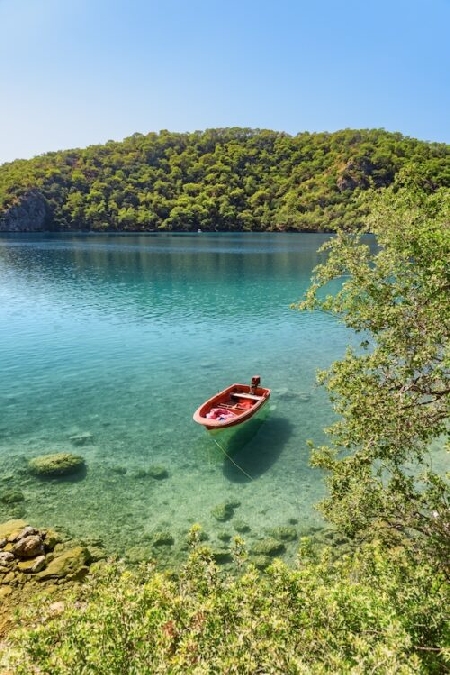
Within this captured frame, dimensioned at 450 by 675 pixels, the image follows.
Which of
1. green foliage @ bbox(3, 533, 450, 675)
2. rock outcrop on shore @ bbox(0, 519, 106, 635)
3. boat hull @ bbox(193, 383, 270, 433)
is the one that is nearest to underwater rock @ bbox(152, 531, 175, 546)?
rock outcrop on shore @ bbox(0, 519, 106, 635)

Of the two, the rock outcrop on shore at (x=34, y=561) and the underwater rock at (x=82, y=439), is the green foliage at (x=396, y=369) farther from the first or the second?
the underwater rock at (x=82, y=439)

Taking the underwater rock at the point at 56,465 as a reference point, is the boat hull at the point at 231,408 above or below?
above

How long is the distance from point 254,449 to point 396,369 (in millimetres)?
11776

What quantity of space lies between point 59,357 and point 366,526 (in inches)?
1128

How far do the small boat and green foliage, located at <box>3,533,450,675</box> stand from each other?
12315 millimetres

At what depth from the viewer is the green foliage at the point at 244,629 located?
586 cm

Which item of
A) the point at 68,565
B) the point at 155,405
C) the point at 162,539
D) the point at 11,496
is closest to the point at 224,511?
the point at 162,539

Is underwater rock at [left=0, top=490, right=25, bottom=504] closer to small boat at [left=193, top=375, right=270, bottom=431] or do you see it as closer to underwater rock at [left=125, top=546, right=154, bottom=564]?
underwater rock at [left=125, top=546, right=154, bottom=564]

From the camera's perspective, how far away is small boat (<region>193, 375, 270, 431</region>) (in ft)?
67.6

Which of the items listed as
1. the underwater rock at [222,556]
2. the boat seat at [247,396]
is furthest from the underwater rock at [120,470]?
the boat seat at [247,396]

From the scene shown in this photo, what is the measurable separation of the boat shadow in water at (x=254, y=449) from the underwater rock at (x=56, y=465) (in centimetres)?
666

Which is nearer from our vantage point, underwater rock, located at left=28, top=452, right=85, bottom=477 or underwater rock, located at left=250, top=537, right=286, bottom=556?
underwater rock, located at left=250, top=537, right=286, bottom=556

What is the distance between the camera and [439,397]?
1027cm

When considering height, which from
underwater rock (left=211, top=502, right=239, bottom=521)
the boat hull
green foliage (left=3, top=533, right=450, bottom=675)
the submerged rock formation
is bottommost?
underwater rock (left=211, top=502, right=239, bottom=521)
